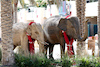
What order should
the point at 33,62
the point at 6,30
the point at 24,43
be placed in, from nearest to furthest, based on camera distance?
the point at 33,62
the point at 6,30
the point at 24,43

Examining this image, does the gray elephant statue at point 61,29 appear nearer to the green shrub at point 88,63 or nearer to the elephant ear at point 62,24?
the elephant ear at point 62,24

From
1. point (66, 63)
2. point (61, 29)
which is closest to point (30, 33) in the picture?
point (61, 29)

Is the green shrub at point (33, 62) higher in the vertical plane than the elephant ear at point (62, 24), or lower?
lower

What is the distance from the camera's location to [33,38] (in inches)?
322

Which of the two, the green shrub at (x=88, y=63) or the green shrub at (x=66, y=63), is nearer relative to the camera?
the green shrub at (x=88, y=63)

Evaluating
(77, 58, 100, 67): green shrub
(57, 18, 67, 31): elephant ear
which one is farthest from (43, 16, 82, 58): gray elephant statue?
(77, 58, 100, 67): green shrub

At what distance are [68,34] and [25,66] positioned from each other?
2.16 metres

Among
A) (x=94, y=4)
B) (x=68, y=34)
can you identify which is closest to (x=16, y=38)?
(x=68, y=34)

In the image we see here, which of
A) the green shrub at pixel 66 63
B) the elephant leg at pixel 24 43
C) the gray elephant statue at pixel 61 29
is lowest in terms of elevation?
the green shrub at pixel 66 63

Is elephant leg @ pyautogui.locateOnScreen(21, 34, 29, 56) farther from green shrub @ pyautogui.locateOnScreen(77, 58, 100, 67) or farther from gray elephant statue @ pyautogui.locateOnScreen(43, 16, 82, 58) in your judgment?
A: green shrub @ pyautogui.locateOnScreen(77, 58, 100, 67)

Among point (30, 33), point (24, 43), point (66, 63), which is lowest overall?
point (66, 63)

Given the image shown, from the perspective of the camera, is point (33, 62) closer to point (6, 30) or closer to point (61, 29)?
point (6, 30)

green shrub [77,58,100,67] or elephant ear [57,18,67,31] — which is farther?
elephant ear [57,18,67,31]

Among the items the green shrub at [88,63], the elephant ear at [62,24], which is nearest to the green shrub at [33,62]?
the green shrub at [88,63]
